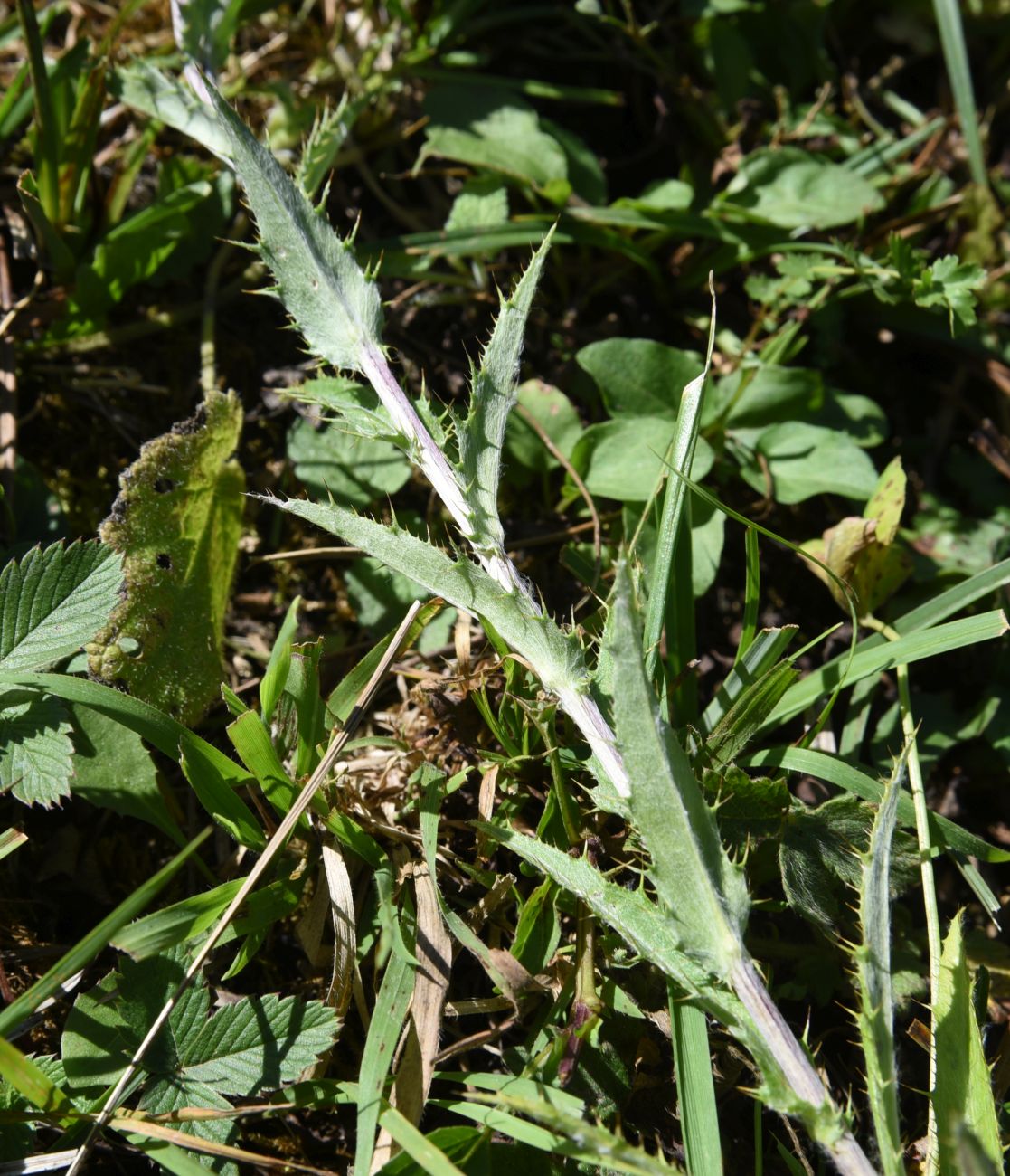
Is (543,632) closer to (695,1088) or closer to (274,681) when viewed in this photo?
(274,681)

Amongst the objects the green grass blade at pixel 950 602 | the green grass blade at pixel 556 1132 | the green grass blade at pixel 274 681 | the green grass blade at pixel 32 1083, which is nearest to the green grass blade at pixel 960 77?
the green grass blade at pixel 950 602

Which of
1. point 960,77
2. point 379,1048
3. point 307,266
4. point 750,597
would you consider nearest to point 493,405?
point 307,266

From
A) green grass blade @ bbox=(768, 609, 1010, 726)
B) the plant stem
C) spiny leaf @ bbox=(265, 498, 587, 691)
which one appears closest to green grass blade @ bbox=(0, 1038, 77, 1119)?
spiny leaf @ bbox=(265, 498, 587, 691)

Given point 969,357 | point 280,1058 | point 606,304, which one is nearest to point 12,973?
point 280,1058

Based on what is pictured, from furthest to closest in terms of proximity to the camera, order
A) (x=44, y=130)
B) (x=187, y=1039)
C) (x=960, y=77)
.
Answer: (x=960, y=77) → (x=44, y=130) → (x=187, y=1039)

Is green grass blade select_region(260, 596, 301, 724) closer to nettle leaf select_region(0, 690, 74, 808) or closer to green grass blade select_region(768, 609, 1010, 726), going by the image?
nettle leaf select_region(0, 690, 74, 808)

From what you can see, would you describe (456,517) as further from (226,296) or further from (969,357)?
(969,357)
